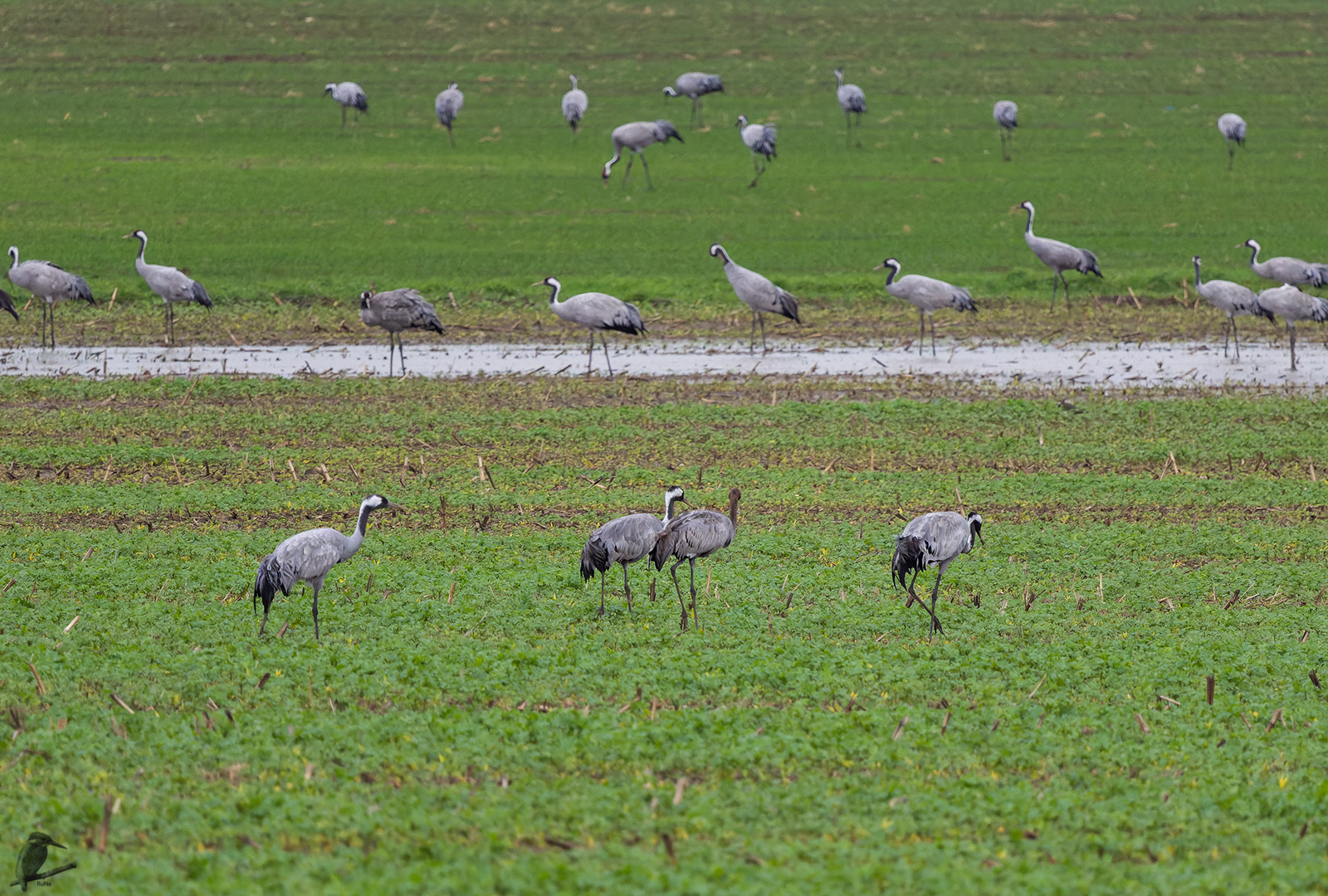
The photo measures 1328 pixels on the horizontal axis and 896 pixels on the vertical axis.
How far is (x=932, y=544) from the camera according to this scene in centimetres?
1287

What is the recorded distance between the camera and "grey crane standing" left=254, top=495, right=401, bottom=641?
12172 millimetres

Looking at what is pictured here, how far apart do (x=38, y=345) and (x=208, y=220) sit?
11.0 metres

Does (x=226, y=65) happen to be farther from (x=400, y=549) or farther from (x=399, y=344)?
(x=400, y=549)

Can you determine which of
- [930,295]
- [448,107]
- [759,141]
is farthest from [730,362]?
[448,107]

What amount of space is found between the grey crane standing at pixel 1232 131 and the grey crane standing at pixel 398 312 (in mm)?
27250

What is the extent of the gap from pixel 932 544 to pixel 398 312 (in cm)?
1582

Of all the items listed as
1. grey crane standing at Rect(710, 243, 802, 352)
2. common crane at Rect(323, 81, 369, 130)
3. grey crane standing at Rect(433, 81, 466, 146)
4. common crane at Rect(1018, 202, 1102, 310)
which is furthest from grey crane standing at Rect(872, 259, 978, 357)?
common crane at Rect(323, 81, 369, 130)

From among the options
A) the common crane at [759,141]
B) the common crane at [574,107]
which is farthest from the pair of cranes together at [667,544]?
the common crane at [574,107]

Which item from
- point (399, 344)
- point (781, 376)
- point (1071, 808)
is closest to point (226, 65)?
point (399, 344)

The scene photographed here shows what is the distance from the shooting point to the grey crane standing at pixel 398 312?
26.5m

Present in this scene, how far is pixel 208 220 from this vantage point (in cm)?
3878

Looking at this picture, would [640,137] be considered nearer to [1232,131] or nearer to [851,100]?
[851,100]

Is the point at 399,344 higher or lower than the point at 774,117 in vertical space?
lower

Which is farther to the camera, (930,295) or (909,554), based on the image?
(930,295)
